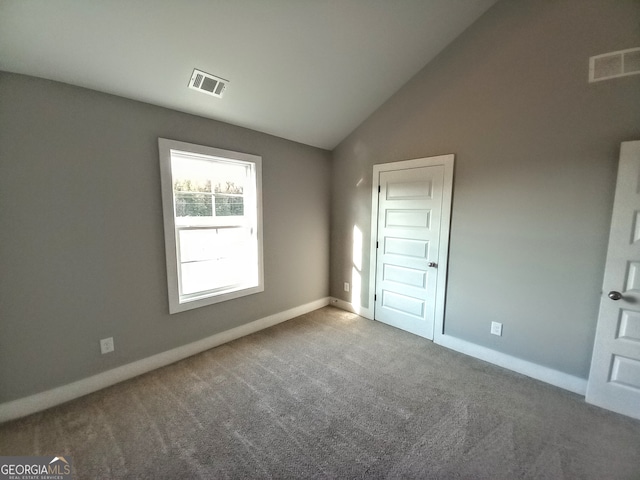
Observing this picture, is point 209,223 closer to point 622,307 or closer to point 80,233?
point 80,233

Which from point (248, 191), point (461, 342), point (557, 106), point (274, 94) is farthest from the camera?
point (248, 191)

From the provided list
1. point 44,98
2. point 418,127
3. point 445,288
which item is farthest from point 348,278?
point 44,98

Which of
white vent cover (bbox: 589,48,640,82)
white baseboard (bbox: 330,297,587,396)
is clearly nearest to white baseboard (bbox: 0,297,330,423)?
white baseboard (bbox: 330,297,587,396)

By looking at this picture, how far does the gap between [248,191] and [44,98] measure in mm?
1690

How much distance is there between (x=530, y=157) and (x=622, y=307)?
1304 millimetres

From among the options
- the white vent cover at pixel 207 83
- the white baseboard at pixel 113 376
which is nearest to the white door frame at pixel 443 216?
the white vent cover at pixel 207 83

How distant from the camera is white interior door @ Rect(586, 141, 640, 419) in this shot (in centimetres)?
176

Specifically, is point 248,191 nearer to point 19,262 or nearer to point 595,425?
point 19,262

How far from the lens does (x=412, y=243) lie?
3.00m

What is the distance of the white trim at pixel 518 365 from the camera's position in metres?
2.11

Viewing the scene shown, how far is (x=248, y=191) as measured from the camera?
9.90 ft

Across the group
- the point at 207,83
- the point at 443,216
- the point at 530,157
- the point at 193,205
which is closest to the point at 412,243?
the point at 443,216

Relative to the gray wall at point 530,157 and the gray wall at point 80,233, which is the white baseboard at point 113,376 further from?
the gray wall at point 530,157

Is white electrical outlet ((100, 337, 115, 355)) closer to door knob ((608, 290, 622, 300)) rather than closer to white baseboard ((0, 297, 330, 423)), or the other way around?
white baseboard ((0, 297, 330, 423))
